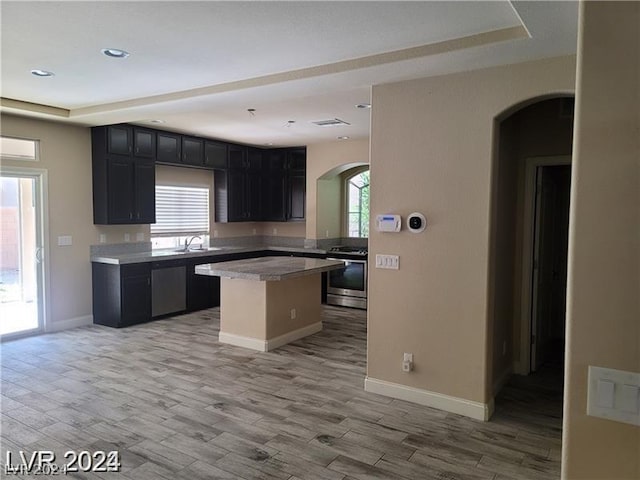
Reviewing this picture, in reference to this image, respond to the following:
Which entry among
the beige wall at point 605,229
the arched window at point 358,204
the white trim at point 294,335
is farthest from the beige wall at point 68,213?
the beige wall at point 605,229

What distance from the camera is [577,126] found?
1.18 meters

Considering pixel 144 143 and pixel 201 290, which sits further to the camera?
pixel 201 290

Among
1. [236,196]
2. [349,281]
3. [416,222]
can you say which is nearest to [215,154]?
[236,196]

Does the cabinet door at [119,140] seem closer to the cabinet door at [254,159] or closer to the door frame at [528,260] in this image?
the cabinet door at [254,159]

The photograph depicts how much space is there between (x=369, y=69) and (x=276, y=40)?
756mm

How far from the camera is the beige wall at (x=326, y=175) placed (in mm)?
7547

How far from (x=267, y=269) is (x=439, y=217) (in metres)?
2.29

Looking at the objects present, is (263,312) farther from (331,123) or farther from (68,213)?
(68,213)

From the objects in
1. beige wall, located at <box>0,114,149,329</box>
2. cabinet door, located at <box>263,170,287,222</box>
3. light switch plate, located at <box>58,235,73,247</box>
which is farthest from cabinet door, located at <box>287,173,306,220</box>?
light switch plate, located at <box>58,235,73,247</box>

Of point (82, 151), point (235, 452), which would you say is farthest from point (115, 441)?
point (82, 151)

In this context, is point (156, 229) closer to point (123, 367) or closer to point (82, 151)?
point (82, 151)

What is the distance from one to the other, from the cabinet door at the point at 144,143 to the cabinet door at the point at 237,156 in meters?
1.58

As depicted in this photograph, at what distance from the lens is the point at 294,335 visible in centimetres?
559

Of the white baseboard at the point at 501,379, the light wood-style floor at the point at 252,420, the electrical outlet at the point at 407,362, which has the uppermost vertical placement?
the electrical outlet at the point at 407,362
